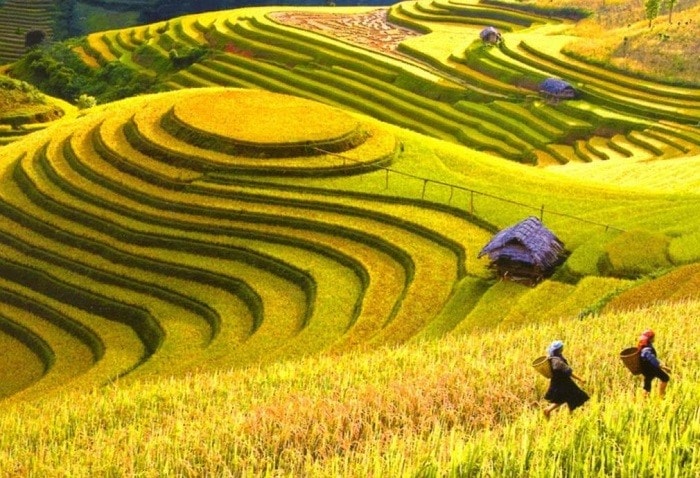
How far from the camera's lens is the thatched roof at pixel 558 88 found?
171 ft

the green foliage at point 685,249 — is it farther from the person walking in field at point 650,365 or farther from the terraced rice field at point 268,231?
the person walking in field at point 650,365

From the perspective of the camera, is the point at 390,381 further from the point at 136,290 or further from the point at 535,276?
the point at 136,290

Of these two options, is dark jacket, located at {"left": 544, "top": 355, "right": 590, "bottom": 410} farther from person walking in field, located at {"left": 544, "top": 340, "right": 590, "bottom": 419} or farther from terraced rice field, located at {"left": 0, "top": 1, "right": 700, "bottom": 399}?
terraced rice field, located at {"left": 0, "top": 1, "right": 700, "bottom": 399}

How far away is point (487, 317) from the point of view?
19297 mm

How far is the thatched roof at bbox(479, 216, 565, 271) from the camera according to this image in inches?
846

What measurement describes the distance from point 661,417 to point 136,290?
19.3m

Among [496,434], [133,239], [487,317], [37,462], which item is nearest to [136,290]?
[133,239]

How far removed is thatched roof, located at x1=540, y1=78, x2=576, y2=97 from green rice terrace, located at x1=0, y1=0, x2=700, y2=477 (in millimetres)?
3933

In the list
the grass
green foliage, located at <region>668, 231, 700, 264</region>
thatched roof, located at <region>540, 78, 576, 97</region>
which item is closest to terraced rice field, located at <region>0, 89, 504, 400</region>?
green foliage, located at <region>668, 231, 700, 264</region>

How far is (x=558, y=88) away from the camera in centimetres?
5203

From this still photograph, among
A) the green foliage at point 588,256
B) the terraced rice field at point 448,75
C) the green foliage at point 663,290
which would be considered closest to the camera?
the green foliage at point 663,290

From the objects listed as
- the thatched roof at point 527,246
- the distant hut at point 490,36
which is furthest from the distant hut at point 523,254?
the distant hut at point 490,36

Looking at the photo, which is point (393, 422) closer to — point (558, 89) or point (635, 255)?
point (635, 255)

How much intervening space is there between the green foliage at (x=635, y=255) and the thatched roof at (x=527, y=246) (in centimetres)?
137
